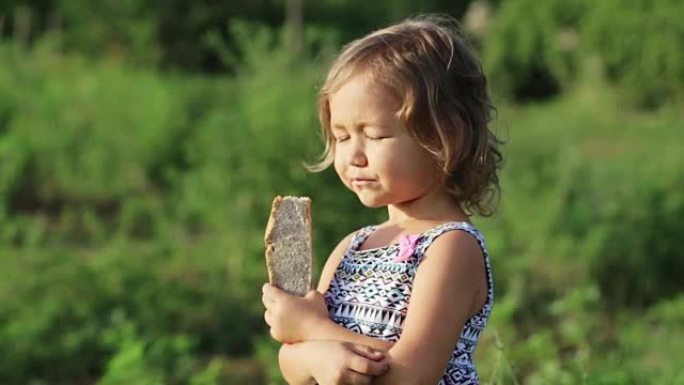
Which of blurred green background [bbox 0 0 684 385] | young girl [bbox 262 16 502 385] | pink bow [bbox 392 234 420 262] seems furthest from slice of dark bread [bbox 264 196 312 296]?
blurred green background [bbox 0 0 684 385]

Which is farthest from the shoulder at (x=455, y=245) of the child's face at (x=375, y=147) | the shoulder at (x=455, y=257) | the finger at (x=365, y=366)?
the finger at (x=365, y=366)

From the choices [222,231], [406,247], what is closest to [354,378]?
[406,247]

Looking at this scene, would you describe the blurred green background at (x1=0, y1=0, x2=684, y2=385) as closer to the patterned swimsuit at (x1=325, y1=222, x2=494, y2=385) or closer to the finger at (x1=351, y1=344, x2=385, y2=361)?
the patterned swimsuit at (x1=325, y1=222, x2=494, y2=385)

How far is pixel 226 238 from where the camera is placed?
316 inches

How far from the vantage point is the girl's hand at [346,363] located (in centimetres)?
228

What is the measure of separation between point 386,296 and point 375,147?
0.85 feet

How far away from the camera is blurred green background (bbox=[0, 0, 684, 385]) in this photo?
607cm

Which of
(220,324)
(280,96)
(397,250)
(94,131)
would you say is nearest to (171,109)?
(94,131)

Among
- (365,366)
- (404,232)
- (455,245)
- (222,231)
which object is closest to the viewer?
(365,366)

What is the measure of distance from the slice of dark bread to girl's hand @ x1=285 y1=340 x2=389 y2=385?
16 centimetres

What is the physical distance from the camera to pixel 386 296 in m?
2.42

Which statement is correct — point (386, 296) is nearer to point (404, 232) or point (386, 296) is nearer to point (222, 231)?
point (404, 232)

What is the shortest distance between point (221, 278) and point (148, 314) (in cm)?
93

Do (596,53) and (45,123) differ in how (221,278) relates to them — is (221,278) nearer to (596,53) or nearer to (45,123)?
(45,123)
